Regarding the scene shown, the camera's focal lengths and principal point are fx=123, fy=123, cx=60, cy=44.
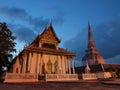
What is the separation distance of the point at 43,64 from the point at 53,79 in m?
6.11

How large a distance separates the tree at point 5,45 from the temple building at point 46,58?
1.57 metres

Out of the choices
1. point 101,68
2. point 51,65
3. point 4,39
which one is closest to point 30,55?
point 51,65

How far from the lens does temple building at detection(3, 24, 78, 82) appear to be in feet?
59.9

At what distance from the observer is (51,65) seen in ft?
66.5

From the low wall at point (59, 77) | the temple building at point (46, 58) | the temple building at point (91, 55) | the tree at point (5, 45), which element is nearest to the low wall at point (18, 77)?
the low wall at point (59, 77)

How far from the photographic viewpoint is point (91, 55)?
79250mm

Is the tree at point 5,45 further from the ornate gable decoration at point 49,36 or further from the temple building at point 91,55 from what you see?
the temple building at point 91,55

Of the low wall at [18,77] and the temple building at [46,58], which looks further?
the temple building at [46,58]

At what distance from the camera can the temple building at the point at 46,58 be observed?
18.3 metres

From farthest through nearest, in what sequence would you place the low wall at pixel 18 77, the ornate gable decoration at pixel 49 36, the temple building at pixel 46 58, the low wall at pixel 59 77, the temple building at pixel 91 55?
the temple building at pixel 91 55, the ornate gable decoration at pixel 49 36, the temple building at pixel 46 58, the low wall at pixel 59 77, the low wall at pixel 18 77

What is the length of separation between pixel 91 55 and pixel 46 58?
63217 millimetres

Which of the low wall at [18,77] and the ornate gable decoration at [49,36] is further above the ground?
the ornate gable decoration at [49,36]

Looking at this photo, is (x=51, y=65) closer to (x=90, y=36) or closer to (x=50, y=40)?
(x=50, y=40)

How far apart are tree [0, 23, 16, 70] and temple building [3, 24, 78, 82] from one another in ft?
5.14
